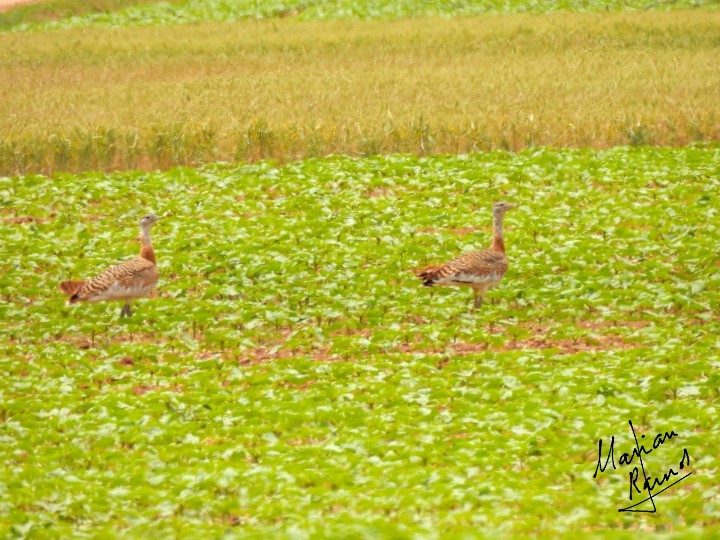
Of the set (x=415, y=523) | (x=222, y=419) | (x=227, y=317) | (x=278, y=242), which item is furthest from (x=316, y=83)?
(x=415, y=523)

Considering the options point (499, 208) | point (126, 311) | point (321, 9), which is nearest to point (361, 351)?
point (499, 208)

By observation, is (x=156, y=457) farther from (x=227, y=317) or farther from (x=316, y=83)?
(x=316, y=83)

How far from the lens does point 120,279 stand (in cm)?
1789

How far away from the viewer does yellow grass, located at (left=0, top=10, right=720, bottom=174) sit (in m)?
29.4

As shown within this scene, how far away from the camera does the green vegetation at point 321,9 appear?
5422 cm

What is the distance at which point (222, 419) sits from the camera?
569 inches

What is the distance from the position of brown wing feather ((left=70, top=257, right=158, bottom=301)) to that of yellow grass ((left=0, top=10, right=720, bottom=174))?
37.2 feet

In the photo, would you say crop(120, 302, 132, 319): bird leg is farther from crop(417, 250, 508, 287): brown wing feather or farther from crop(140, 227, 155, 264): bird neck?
crop(417, 250, 508, 287): brown wing feather

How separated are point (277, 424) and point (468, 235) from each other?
9033 mm

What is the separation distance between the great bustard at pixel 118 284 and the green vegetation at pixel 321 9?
37174 millimetres

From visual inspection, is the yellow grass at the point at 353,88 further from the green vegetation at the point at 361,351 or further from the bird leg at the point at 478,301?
the bird leg at the point at 478,301

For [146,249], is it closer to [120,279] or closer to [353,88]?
[120,279]
